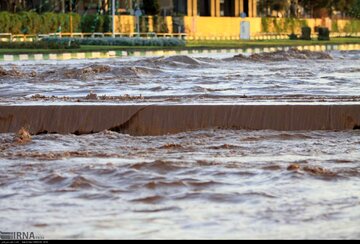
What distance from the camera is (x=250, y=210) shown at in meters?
6.41

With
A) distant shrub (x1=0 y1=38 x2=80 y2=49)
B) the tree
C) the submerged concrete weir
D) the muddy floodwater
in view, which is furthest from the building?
the muddy floodwater

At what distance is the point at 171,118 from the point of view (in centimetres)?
1122

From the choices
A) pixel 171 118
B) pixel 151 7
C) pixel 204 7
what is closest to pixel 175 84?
pixel 171 118

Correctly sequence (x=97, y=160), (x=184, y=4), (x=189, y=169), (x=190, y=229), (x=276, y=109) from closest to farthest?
(x=190, y=229)
(x=189, y=169)
(x=97, y=160)
(x=276, y=109)
(x=184, y=4)

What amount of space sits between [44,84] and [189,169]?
11.4 m

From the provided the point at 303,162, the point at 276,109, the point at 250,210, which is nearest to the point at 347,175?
the point at 303,162

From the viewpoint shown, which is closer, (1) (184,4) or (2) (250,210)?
(2) (250,210)

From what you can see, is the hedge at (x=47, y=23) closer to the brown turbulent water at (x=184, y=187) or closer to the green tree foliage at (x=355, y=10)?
the brown turbulent water at (x=184, y=187)

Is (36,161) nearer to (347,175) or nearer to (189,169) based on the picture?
(189,169)

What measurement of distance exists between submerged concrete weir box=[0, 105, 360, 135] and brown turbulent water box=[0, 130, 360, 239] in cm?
59

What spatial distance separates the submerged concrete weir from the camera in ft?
36.1

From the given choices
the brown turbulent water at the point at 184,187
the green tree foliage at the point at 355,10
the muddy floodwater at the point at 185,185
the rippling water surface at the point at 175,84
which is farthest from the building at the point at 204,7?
the brown turbulent water at the point at 184,187

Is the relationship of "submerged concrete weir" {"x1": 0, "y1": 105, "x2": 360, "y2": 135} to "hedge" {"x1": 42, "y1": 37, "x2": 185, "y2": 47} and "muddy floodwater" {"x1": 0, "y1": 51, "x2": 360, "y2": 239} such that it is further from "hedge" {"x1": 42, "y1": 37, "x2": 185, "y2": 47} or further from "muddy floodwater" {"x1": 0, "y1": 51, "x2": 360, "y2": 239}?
"hedge" {"x1": 42, "y1": 37, "x2": 185, "y2": 47}

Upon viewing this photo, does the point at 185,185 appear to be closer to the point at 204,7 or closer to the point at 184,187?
the point at 184,187
